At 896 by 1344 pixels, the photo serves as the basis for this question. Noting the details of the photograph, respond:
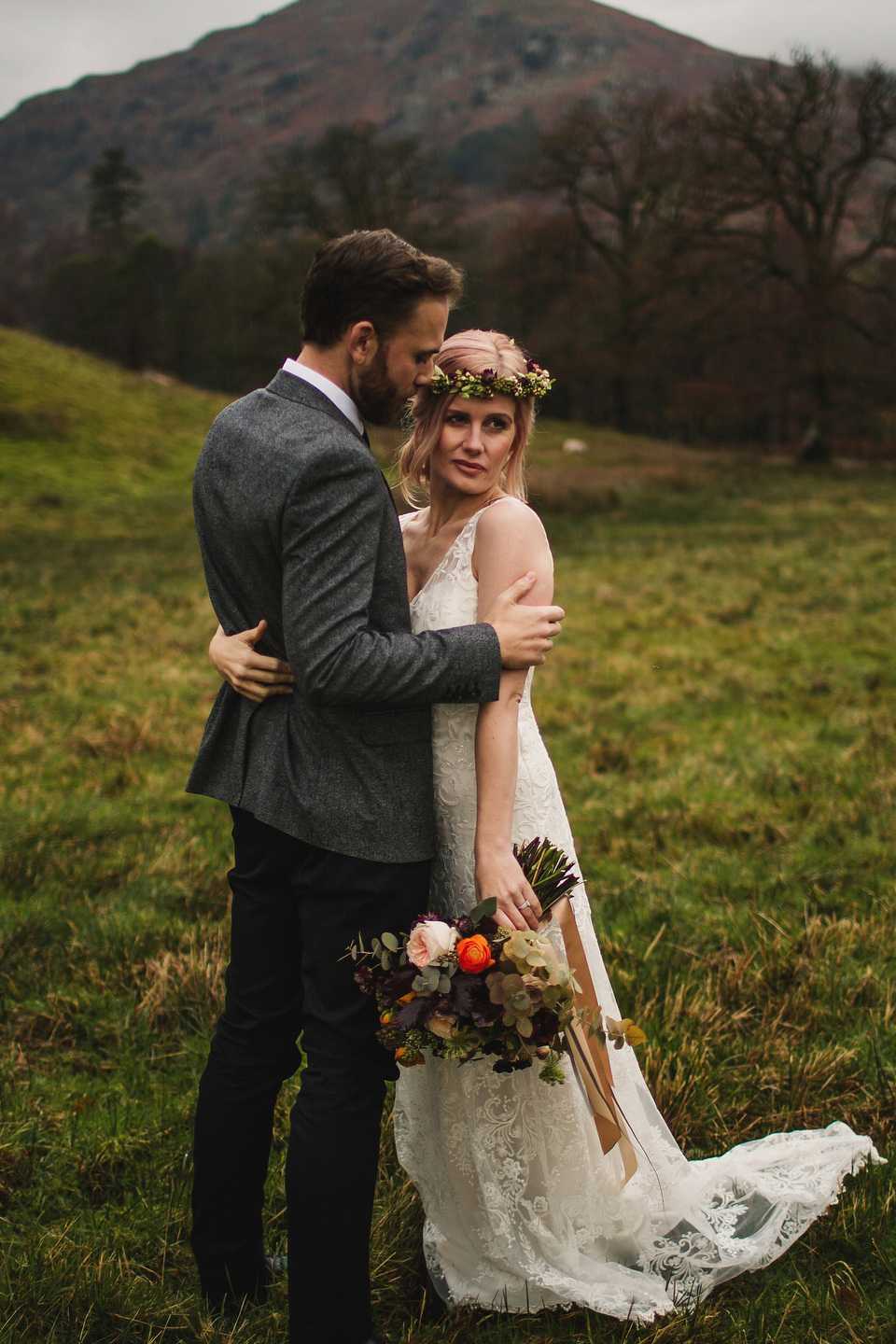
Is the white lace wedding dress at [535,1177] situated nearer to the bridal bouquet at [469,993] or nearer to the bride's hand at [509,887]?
the bride's hand at [509,887]

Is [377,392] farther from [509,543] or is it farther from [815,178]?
[815,178]

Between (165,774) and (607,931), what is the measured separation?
10.5ft

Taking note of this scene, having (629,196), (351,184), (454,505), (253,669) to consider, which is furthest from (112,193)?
(253,669)

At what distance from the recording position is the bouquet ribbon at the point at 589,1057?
2.27m

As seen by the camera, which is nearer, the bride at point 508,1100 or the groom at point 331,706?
the groom at point 331,706

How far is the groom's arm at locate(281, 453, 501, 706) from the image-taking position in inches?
70.9

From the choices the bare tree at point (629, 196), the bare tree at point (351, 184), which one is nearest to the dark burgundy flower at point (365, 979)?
the bare tree at point (629, 196)

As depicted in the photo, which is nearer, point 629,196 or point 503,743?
point 503,743

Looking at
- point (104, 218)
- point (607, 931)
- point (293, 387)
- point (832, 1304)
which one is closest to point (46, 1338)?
point (832, 1304)

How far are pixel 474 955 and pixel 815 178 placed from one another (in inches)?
1387

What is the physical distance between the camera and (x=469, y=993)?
1854 mm

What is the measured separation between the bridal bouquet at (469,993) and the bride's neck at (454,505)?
972 millimetres

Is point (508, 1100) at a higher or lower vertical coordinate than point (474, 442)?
lower

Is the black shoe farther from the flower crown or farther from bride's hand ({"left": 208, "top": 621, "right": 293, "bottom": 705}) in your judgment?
the flower crown
